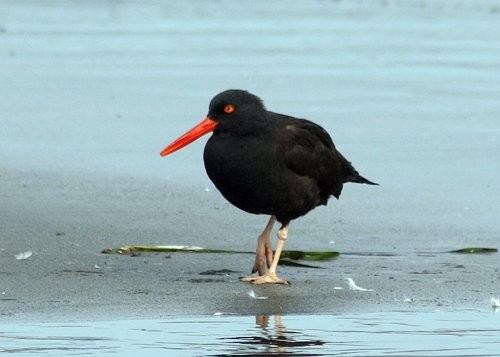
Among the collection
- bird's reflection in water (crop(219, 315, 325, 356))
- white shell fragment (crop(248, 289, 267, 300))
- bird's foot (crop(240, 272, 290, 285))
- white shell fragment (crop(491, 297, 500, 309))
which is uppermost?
bird's foot (crop(240, 272, 290, 285))

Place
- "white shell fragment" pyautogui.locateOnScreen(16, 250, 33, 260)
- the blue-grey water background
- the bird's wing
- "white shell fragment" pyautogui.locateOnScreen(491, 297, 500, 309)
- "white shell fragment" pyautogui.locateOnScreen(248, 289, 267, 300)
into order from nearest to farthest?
the blue-grey water background, "white shell fragment" pyautogui.locateOnScreen(491, 297, 500, 309), "white shell fragment" pyautogui.locateOnScreen(248, 289, 267, 300), "white shell fragment" pyautogui.locateOnScreen(16, 250, 33, 260), the bird's wing

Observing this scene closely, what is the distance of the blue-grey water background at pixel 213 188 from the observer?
607 cm

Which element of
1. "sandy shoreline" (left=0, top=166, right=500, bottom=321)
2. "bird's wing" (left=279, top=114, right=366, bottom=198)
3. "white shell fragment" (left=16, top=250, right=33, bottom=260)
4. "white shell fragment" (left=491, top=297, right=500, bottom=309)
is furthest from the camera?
"bird's wing" (left=279, top=114, right=366, bottom=198)

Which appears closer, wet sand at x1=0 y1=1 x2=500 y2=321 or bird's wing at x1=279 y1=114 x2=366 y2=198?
wet sand at x1=0 y1=1 x2=500 y2=321

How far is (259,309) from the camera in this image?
21.1ft

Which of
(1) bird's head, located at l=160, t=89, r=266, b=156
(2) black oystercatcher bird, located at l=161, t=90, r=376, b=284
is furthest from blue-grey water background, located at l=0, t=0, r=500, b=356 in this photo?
(1) bird's head, located at l=160, t=89, r=266, b=156

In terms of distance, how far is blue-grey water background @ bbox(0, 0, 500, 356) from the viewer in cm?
607

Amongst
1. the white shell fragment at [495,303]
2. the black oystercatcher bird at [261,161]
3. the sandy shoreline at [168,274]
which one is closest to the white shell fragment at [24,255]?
the sandy shoreline at [168,274]

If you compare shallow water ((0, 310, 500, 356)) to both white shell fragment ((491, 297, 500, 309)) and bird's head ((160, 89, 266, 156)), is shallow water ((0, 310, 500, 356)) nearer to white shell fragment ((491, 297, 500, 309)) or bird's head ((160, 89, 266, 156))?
white shell fragment ((491, 297, 500, 309))

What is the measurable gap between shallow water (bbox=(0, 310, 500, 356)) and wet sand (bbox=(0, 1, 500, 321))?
0.59 ft

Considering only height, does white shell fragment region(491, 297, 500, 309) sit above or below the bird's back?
below

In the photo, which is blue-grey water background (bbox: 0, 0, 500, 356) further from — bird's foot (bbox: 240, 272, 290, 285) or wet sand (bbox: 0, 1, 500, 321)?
bird's foot (bbox: 240, 272, 290, 285)

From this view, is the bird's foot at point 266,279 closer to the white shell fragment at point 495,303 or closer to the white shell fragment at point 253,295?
the white shell fragment at point 253,295

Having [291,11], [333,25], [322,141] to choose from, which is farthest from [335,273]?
[291,11]
